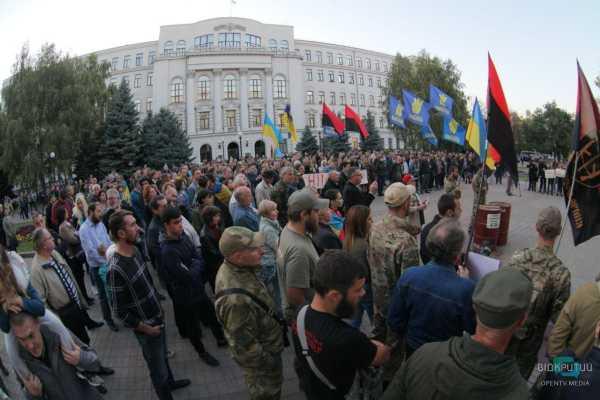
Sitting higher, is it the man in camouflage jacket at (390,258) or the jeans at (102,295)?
the man in camouflage jacket at (390,258)

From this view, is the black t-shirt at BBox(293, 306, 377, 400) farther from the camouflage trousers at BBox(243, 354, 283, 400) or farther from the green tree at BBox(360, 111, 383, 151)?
the green tree at BBox(360, 111, 383, 151)

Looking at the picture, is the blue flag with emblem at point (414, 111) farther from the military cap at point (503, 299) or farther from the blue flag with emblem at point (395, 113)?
the military cap at point (503, 299)

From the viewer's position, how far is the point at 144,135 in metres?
35.0

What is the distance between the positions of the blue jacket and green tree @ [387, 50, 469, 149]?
126 feet

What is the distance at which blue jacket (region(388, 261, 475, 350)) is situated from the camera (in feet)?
7.43

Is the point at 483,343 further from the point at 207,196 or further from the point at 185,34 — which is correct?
the point at 185,34

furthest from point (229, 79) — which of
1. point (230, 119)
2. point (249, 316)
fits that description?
point (249, 316)

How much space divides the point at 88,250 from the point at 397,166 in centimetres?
1474

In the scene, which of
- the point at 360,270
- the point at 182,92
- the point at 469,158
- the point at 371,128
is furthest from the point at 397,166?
the point at 182,92

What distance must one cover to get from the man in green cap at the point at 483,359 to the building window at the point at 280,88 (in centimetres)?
5763

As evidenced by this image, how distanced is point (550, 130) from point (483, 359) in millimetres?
55575

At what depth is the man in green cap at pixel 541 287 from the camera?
2742 mm

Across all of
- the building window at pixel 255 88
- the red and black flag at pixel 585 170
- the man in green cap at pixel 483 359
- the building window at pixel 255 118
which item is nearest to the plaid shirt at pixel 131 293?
the man in green cap at pixel 483 359

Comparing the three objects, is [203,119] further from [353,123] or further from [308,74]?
[353,123]
